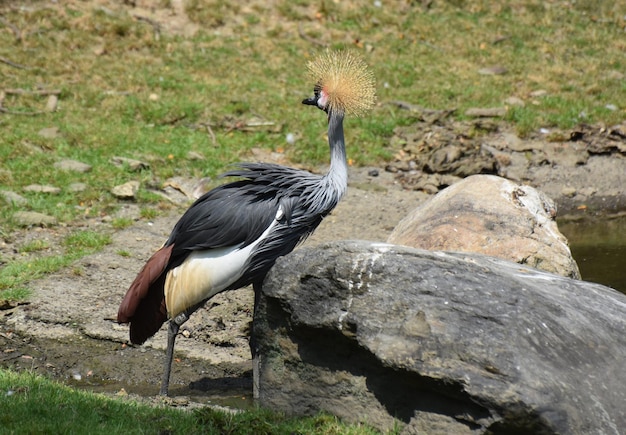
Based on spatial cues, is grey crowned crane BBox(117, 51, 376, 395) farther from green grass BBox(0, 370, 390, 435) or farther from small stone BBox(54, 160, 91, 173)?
small stone BBox(54, 160, 91, 173)

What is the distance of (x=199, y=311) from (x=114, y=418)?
2062 millimetres

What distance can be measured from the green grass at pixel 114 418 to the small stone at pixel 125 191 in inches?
134

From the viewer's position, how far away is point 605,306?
4.24 meters

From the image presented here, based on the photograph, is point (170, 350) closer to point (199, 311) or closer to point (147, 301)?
point (147, 301)

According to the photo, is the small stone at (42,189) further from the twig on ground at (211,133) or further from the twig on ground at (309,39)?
the twig on ground at (309,39)

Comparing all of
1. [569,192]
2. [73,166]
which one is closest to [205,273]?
[73,166]

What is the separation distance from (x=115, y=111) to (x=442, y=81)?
12.9 ft

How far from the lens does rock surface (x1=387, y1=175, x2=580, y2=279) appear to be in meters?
5.56

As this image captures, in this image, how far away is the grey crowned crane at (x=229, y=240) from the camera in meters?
4.86

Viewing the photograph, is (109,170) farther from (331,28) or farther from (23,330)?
(331,28)

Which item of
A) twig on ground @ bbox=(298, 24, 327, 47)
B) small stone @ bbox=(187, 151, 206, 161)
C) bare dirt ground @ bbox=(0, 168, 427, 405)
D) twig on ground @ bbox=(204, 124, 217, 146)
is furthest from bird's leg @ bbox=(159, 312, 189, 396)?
twig on ground @ bbox=(298, 24, 327, 47)

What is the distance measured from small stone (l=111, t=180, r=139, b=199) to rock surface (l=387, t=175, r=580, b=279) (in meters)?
2.68

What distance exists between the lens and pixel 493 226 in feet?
18.8

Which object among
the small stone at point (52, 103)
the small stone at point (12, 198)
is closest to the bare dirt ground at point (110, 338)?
the small stone at point (12, 198)
